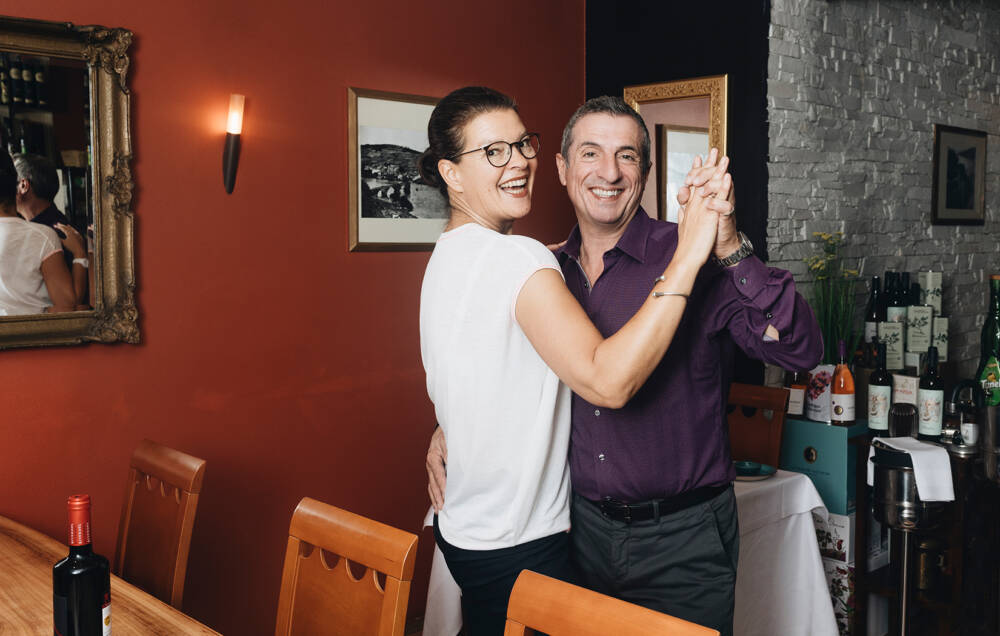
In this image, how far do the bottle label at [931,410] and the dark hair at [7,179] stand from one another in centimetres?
304

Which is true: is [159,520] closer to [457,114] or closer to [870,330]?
[457,114]

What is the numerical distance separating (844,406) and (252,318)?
2.20 meters

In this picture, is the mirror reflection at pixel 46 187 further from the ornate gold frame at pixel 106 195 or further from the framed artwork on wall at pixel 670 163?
the framed artwork on wall at pixel 670 163

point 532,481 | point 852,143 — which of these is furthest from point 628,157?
point 852,143

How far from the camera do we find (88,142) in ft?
7.89

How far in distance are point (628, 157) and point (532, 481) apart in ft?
2.54

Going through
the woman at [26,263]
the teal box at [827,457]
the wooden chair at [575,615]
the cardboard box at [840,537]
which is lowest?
the cardboard box at [840,537]

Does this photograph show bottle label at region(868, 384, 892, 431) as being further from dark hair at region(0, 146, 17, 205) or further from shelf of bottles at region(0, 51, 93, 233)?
dark hair at region(0, 146, 17, 205)

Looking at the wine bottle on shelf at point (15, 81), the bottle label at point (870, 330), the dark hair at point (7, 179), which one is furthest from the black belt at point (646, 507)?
the bottle label at point (870, 330)

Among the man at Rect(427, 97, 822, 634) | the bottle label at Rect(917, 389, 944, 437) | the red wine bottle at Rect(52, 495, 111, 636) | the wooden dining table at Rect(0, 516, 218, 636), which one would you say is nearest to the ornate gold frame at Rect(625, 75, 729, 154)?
the bottle label at Rect(917, 389, 944, 437)

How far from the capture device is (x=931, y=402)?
2.96m

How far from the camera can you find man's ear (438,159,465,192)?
1.45 meters

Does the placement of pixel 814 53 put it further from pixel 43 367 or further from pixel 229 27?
pixel 43 367

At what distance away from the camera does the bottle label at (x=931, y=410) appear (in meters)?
2.95
